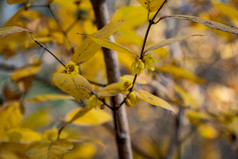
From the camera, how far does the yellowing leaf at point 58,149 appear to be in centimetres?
33

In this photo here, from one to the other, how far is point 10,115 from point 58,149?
0.77 feet

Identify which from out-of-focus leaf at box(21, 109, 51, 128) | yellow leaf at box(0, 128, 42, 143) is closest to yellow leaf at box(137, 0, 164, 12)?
yellow leaf at box(0, 128, 42, 143)

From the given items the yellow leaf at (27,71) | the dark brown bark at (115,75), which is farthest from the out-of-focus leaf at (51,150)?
the yellow leaf at (27,71)

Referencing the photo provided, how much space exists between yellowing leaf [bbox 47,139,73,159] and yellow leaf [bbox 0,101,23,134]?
0.60 ft

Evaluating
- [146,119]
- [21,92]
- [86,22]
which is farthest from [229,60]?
[146,119]

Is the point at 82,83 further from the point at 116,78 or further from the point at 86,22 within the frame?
the point at 86,22

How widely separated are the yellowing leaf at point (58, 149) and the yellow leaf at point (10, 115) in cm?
18

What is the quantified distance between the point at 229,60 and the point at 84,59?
1.92 m

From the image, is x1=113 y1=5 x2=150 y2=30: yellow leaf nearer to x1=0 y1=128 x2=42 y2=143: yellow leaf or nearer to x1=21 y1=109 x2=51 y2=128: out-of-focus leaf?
x1=0 y1=128 x2=42 y2=143: yellow leaf

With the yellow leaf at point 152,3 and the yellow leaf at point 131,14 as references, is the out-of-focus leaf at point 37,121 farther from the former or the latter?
the yellow leaf at point 152,3

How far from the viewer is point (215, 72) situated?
287 centimetres

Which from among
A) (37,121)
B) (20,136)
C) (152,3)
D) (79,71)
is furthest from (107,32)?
(37,121)

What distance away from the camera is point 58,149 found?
0.35 m

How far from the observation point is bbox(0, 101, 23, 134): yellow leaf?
1.64 ft
